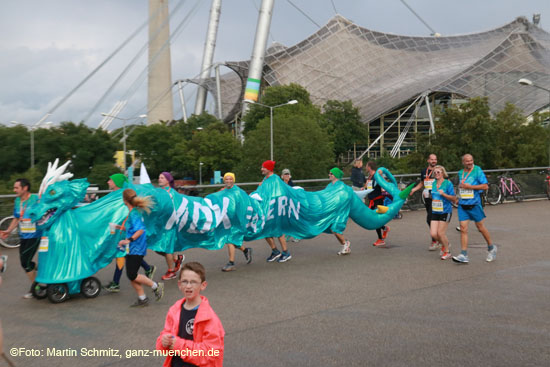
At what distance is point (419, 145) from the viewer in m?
31.6

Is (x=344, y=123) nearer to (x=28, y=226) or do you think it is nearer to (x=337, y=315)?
(x=28, y=226)

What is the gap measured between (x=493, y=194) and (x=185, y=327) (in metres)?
18.0

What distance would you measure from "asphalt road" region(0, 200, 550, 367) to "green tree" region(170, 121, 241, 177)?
173ft

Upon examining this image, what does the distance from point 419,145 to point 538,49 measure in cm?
4604

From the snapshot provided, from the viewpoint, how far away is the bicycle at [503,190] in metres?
19.1

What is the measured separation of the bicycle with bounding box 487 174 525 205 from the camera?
62.6 feet

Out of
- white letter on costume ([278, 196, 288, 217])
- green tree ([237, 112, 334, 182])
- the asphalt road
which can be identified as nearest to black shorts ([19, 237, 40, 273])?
the asphalt road

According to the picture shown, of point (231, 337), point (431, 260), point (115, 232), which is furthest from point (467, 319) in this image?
point (115, 232)

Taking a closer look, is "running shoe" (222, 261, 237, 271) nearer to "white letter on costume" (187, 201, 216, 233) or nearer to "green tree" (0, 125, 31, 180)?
"white letter on costume" (187, 201, 216, 233)

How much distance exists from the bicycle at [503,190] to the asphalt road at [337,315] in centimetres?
960

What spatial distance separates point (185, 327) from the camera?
3.01 meters

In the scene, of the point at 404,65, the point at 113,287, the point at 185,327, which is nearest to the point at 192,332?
the point at 185,327

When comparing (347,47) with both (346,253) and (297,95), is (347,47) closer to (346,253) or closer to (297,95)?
(297,95)

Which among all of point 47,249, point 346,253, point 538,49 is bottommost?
point 346,253
